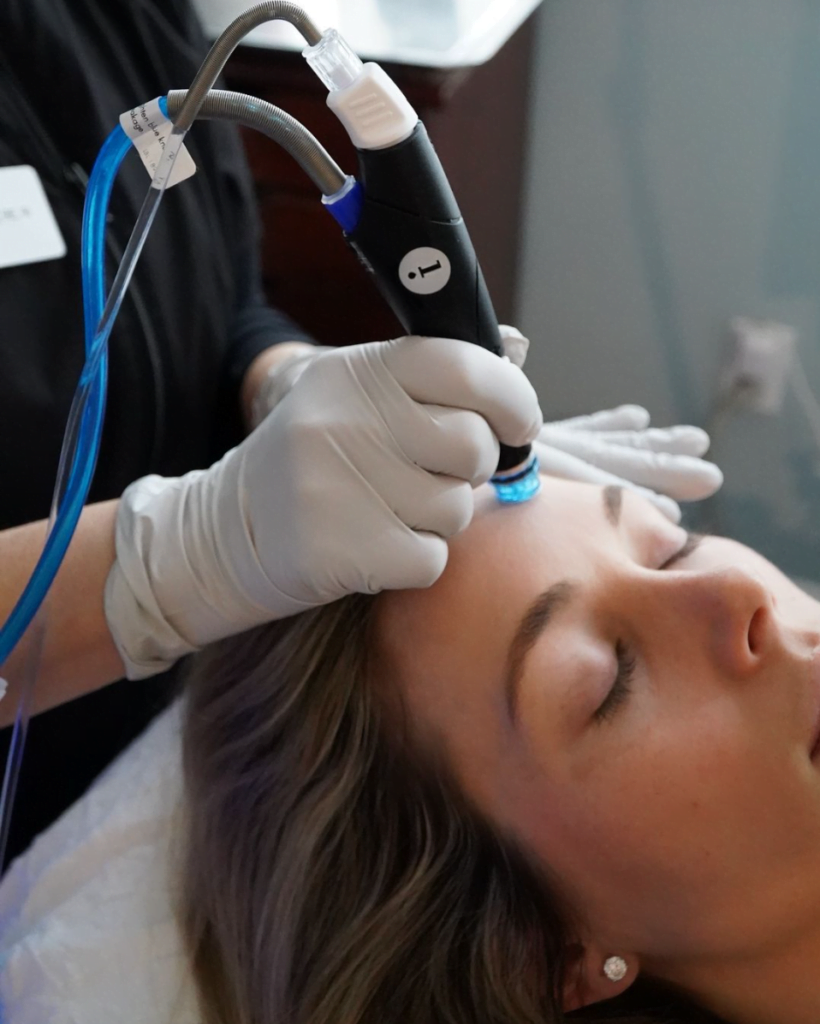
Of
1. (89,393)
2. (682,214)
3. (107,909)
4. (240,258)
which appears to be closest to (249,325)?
(240,258)

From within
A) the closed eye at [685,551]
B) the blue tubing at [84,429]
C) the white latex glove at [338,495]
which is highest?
the blue tubing at [84,429]

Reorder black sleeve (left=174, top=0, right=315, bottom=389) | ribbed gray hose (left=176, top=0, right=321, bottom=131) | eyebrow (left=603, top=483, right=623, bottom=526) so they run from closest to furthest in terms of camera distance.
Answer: ribbed gray hose (left=176, top=0, right=321, bottom=131) < eyebrow (left=603, top=483, right=623, bottom=526) < black sleeve (left=174, top=0, right=315, bottom=389)

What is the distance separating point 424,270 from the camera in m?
0.68

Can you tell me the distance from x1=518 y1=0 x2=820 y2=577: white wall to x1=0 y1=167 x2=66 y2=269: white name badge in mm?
1185

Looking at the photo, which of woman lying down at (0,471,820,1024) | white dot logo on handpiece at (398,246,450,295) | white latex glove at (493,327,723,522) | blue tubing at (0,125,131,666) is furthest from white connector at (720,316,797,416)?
blue tubing at (0,125,131,666)

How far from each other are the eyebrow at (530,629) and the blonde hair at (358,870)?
12 cm

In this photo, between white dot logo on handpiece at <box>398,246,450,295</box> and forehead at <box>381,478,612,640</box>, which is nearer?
white dot logo on handpiece at <box>398,246,450,295</box>

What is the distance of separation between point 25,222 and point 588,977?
2.96ft

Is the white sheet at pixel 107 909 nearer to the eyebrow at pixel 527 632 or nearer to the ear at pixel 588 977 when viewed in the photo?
→ the ear at pixel 588 977

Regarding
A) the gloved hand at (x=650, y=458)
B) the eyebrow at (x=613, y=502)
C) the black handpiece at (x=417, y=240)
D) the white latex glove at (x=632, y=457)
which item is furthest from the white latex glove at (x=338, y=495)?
the gloved hand at (x=650, y=458)

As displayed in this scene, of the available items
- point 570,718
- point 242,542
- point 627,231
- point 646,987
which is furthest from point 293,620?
point 627,231

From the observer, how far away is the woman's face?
792mm

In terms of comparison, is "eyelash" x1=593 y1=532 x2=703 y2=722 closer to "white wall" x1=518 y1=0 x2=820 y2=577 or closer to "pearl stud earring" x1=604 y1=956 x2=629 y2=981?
"pearl stud earring" x1=604 y1=956 x2=629 y2=981

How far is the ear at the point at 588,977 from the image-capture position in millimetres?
878
